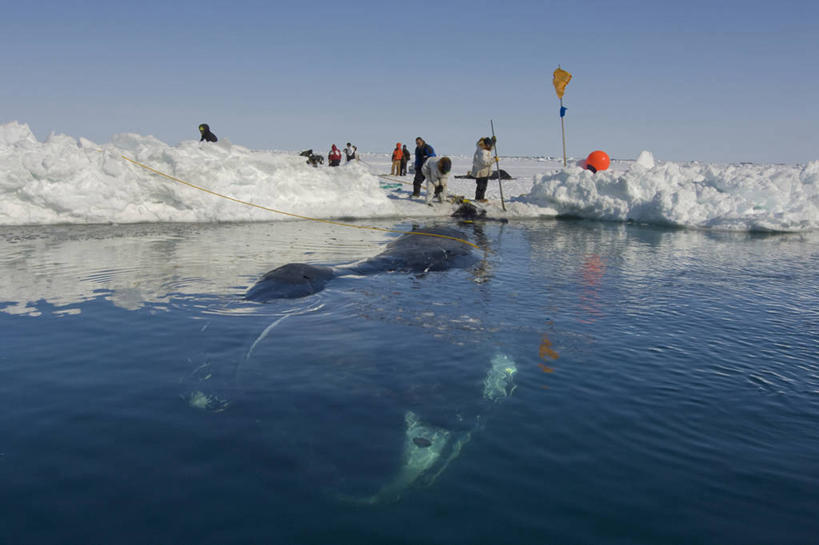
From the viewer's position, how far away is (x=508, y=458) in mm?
3928

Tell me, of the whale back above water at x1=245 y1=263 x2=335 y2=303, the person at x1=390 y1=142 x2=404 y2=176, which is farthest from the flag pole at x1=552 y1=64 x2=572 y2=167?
the whale back above water at x1=245 y1=263 x2=335 y2=303

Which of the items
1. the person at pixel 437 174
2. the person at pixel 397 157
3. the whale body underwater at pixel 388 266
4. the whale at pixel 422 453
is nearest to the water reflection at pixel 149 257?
the whale body underwater at pixel 388 266

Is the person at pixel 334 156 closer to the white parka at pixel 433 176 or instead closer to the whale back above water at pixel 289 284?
the white parka at pixel 433 176

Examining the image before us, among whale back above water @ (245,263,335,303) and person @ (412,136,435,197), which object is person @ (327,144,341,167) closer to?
person @ (412,136,435,197)

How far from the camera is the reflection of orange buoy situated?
23.8 metres

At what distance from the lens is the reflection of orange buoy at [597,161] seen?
23.8 meters

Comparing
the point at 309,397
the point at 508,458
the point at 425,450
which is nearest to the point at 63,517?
the point at 309,397

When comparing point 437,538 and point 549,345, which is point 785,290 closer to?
point 549,345

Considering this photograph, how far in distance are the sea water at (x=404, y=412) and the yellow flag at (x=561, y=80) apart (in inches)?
572

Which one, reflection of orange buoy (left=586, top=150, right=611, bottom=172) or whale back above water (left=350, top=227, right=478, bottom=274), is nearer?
whale back above water (left=350, top=227, right=478, bottom=274)

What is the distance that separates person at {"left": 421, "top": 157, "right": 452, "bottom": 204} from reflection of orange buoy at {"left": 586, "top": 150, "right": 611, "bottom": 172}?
7.78m

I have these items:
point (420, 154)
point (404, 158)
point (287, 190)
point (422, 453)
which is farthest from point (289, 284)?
point (404, 158)

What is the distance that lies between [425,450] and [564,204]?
753 inches

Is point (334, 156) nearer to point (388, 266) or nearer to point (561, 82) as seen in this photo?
point (561, 82)
